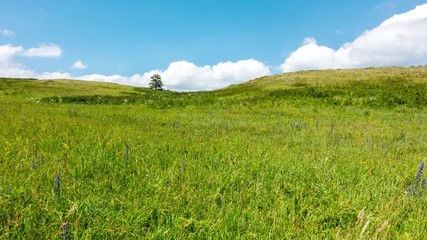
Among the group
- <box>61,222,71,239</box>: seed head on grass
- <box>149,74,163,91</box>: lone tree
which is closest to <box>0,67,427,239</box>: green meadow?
<box>61,222,71,239</box>: seed head on grass

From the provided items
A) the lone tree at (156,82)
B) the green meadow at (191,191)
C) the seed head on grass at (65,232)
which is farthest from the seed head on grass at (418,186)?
the lone tree at (156,82)

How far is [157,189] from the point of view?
3.85 metres

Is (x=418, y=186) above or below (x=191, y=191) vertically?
below

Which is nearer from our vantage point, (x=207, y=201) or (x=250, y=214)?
(x=250, y=214)

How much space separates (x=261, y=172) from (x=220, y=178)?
2.62 feet

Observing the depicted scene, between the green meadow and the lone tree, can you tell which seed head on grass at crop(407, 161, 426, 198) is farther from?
the lone tree

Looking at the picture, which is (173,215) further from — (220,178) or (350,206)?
(350,206)

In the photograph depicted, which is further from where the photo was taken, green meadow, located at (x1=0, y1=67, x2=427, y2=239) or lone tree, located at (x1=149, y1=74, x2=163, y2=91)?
lone tree, located at (x1=149, y1=74, x2=163, y2=91)

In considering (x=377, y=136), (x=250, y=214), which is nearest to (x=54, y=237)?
(x=250, y=214)

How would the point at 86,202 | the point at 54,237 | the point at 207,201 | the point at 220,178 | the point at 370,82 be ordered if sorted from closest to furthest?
the point at 54,237, the point at 86,202, the point at 207,201, the point at 220,178, the point at 370,82

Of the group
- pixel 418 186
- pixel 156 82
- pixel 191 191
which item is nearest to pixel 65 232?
pixel 191 191

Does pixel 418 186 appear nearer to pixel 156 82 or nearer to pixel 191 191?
pixel 191 191

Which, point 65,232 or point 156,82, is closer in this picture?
point 65,232

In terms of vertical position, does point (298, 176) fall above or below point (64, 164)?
below
